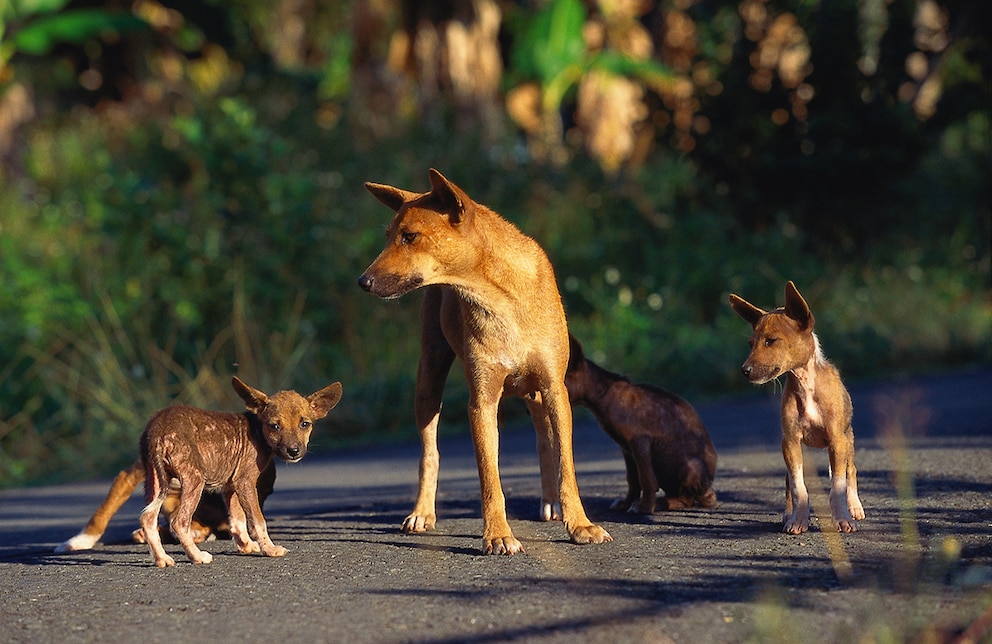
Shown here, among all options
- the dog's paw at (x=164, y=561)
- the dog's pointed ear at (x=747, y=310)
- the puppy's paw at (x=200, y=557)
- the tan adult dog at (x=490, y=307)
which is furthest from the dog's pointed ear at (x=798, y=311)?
the dog's paw at (x=164, y=561)

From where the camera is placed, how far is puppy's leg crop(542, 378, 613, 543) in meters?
5.89

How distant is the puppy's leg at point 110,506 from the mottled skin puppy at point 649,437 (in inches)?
84.3

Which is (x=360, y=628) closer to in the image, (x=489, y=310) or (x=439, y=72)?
(x=489, y=310)

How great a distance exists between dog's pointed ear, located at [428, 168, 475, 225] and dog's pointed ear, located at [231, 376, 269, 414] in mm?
1269

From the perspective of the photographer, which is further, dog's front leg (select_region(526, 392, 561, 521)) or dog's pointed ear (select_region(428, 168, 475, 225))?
dog's front leg (select_region(526, 392, 561, 521))

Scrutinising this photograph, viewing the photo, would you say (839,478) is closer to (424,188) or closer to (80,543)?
(80,543)

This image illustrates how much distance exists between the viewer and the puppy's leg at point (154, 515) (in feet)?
19.2

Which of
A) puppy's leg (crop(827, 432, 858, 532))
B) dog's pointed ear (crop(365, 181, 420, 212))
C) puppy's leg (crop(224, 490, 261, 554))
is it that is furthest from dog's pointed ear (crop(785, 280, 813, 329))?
puppy's leg (crop(224, 490, 261, 554))

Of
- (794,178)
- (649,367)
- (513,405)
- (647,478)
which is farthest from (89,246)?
(647,478)

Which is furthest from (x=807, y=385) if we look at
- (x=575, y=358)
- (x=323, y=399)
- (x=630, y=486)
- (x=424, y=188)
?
(x=424, y=188)

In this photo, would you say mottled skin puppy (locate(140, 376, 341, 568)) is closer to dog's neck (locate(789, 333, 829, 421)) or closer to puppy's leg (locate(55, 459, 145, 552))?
puppy's leg (locate(55, 459, 145, 552))

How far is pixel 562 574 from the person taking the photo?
5191 mm

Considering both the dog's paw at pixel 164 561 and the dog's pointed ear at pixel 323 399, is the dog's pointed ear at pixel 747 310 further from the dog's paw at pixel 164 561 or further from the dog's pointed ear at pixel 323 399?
the dog's paw at pixel 164 561

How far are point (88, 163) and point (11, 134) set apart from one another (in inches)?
90.2
